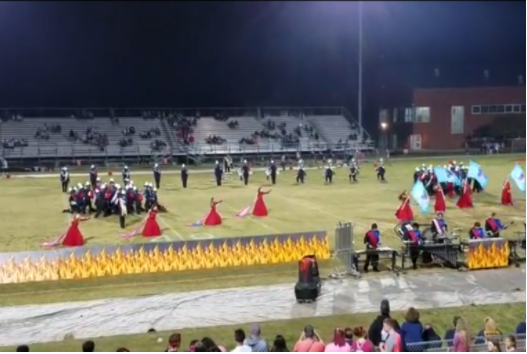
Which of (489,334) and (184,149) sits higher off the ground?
(184,149)

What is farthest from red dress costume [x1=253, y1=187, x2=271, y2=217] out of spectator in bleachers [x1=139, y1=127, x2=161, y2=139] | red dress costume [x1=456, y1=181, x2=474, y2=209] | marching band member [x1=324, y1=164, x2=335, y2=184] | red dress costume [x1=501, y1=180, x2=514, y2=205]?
red dress costume [x1=501, y1=180, x2=514, y2=205]

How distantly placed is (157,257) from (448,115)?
26.7 ft

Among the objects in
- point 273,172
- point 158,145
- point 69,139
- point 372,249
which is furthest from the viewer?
point 273,172

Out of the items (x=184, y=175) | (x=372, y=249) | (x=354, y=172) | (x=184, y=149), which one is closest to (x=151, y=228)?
(x=184, y=149)

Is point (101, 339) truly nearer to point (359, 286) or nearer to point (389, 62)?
point (359, 286)

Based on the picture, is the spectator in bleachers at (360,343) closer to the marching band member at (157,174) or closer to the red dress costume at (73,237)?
the red dress costume at (73,237)

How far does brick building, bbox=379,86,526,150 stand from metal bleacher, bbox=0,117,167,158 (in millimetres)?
5454

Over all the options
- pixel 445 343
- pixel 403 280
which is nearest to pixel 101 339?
pixel 445 343

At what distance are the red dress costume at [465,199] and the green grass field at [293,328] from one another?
252 inches

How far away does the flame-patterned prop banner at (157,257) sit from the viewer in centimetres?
856

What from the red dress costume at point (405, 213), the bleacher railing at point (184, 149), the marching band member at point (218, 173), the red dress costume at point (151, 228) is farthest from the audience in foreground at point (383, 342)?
the marching band member at point (218, 173)

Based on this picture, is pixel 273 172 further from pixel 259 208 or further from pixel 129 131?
pixel 129 131

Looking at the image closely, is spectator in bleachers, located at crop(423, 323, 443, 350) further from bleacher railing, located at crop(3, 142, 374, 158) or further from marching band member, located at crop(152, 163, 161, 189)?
marching band member, located at crop(152, 163, 161, 189)

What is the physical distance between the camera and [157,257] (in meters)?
9.33
